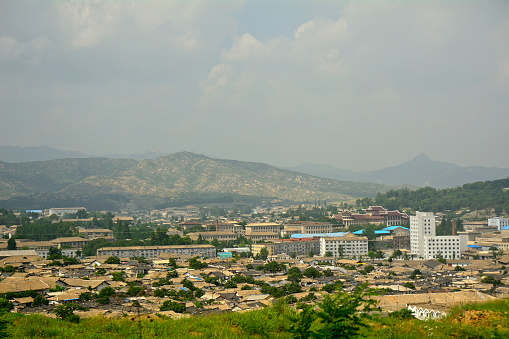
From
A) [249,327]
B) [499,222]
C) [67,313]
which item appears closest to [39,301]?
[67,313]

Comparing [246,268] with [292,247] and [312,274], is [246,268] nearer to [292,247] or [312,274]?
[312,274]

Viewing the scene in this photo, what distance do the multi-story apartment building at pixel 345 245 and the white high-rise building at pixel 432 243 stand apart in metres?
4.83

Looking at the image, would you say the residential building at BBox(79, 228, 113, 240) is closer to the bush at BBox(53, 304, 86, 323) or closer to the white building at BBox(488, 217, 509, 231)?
the bush at BBox(53, 304, 86, 323)

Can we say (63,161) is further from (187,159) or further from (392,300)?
(392,300)

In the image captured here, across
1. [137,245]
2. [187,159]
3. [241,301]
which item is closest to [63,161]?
[187,159]

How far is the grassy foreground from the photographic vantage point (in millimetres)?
6133

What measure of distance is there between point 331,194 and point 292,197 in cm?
1128

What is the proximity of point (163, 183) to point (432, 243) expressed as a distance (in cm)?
11010

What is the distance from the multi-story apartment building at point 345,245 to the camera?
47156 millimetres

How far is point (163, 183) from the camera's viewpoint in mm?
145375

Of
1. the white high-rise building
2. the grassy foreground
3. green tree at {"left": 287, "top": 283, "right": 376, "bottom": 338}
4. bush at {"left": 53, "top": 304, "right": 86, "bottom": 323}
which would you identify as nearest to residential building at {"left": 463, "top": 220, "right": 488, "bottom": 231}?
the white high-rise building

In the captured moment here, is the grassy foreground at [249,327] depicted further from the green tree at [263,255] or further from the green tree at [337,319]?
the green tree at [263,255]

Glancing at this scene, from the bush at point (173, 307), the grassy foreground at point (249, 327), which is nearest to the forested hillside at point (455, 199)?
the bush at point (173, 307)

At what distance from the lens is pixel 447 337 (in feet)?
19.6
